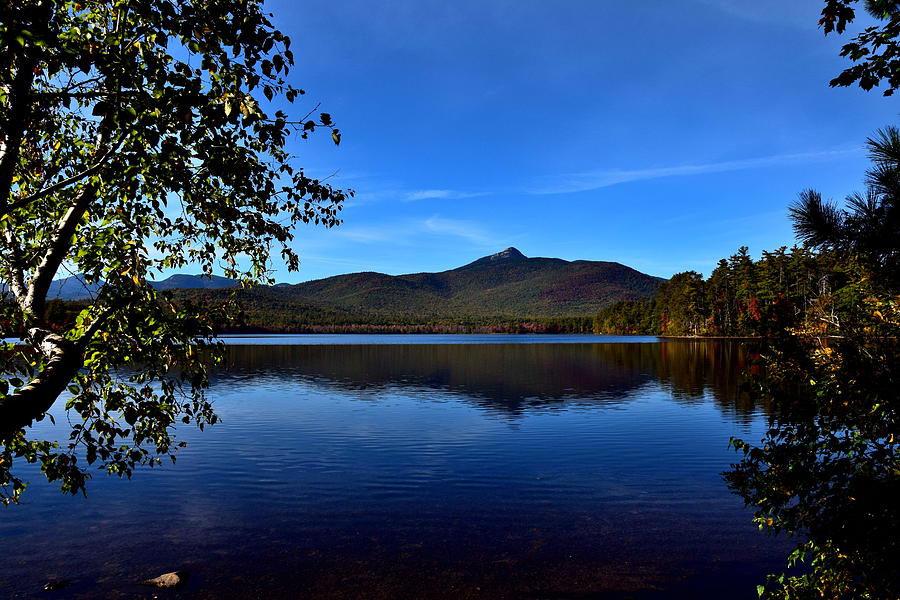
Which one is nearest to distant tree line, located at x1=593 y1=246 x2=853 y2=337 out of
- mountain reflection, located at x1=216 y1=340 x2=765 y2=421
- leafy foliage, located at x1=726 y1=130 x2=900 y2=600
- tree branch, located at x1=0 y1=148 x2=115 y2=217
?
mountain reflection, located at x1=216 y1=340 x2=765 y2=421

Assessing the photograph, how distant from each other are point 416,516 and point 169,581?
18.9ft

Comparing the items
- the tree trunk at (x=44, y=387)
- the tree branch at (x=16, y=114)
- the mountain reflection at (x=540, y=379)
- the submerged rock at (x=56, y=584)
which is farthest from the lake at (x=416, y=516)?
the tree branch at (x=16, y=114)

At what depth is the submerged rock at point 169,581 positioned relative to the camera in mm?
10289

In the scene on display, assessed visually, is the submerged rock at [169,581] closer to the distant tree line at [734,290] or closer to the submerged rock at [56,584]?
the submerged rock at [56,584]

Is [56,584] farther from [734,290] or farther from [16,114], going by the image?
[734,290]

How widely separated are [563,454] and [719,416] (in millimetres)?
12803

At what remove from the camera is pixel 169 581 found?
34.1ft

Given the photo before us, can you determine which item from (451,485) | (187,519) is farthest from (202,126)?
(451,485)

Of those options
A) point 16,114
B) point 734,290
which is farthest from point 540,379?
point 734,290

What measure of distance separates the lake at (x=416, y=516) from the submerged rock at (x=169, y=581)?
196 millimetres

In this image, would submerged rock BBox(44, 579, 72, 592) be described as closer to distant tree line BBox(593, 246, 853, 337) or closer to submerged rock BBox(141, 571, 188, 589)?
submerged rock BBox(141, 571, 188, 589)

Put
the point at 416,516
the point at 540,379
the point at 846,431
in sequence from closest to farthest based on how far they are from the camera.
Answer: the point at 846,431 → the point at 416,516 → the point at 540,379

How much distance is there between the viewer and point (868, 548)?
636cm

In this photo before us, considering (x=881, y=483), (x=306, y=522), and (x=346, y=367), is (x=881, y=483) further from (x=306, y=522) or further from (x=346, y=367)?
(x=346, y=367)
